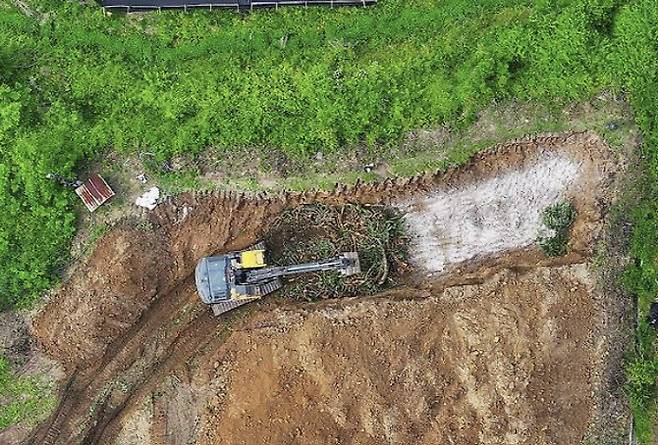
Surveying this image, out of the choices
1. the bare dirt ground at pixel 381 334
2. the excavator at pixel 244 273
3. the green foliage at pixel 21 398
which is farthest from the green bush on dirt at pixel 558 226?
the green foliage at pixel 21 398

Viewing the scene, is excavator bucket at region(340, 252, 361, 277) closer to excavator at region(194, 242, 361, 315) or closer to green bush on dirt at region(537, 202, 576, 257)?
excavator at region(194, 242, 361, 315)

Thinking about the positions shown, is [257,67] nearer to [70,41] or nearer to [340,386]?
[70,41]

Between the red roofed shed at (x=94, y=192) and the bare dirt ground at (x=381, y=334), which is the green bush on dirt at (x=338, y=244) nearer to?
the bare dirt ground at (x=381, y=334)

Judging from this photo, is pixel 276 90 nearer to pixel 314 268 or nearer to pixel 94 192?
pixel 314 268

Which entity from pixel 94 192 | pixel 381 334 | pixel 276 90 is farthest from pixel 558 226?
pixel 94 192

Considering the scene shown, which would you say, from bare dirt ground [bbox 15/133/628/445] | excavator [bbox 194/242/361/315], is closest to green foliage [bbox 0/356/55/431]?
bare dirt ground [bbox 15/133/628/445]

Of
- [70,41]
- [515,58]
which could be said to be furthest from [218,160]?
[515,58]
